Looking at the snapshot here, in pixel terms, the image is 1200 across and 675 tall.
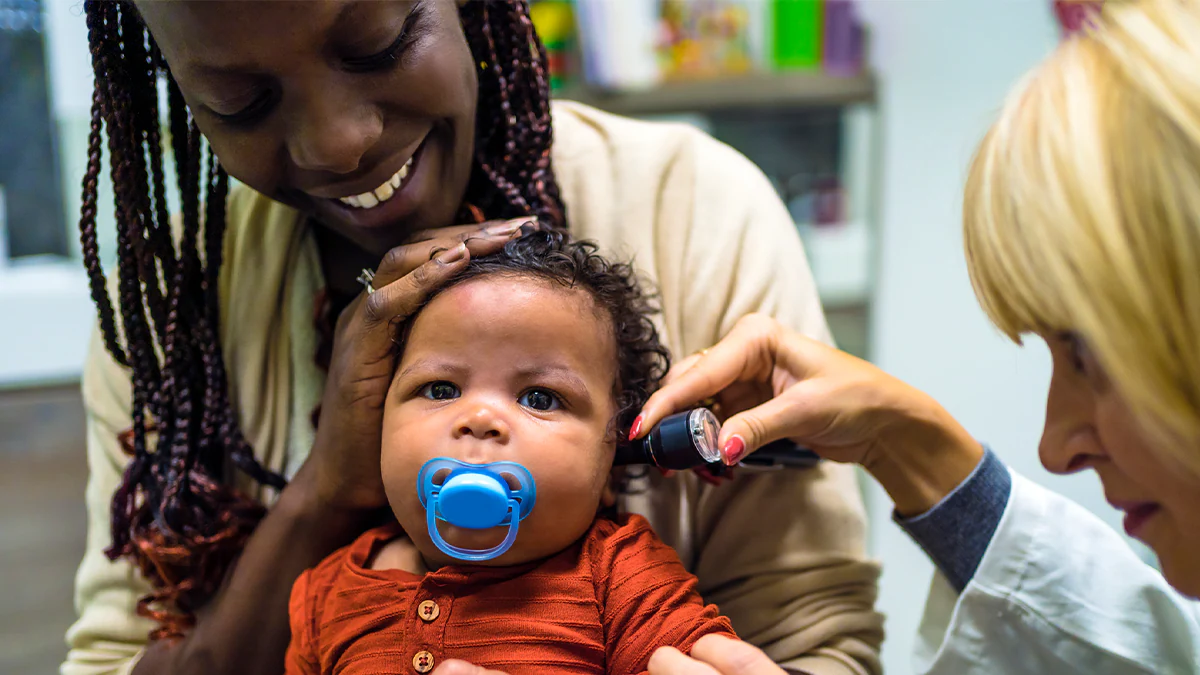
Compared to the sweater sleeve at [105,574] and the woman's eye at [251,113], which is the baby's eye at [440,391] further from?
the sweater sleeve at [105,574]

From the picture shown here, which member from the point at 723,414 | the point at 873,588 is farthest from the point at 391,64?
the point at 873,588

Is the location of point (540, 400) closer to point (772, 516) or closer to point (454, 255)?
point (454, 255)

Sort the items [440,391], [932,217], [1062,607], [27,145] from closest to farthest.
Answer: [440,391] → [1062,607] → [27,145] → [932,217]

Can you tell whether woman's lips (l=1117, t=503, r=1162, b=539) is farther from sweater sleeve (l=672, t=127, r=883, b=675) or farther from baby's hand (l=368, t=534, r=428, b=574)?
baby's hand (l=368, t=534, r=428, b=574)

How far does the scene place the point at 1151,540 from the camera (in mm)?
710

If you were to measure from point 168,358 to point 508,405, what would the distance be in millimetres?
405

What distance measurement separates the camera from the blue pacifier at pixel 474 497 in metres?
0.73

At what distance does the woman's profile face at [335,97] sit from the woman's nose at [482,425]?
0.24 metres

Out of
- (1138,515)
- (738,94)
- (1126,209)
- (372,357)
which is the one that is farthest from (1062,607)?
(738,94)

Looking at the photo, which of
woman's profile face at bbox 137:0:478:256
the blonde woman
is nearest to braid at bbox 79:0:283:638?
woman's profile face at bbox 137:0:478:256

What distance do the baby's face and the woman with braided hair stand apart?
5 cm

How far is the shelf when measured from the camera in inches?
81.4

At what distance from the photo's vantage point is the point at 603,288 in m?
0.88

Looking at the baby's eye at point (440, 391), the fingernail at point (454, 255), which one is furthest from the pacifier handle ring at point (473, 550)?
the fingernail at point (454, 255)
